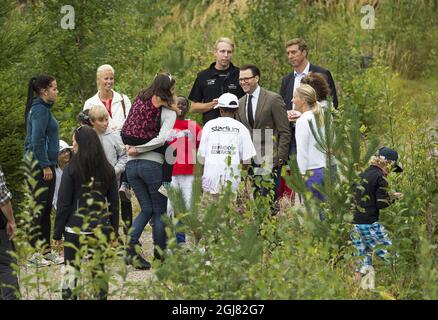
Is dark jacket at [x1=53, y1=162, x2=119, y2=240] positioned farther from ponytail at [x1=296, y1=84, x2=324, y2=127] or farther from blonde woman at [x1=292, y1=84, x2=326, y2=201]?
ponytail at [x1=296, y1=84, x2=324, y2=127]

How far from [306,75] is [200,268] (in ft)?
11.1

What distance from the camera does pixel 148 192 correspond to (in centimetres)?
945

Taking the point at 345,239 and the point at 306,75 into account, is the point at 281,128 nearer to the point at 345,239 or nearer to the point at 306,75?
the point at 306,75

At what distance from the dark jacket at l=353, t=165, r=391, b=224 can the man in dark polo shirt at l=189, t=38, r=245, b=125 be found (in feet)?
8.31

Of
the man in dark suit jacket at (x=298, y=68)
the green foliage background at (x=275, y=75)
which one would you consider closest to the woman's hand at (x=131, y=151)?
the green foliage background at (x=275, y=75)

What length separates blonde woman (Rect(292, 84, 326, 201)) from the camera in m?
8.88

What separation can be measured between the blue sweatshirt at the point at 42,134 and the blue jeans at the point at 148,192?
758 millimetres

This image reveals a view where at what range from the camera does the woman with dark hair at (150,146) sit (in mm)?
9328

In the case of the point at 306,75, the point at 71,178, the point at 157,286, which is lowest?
the point at 157,286

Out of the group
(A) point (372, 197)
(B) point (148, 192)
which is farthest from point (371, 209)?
(B) point (148, 192)

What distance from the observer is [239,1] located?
71.0 feet

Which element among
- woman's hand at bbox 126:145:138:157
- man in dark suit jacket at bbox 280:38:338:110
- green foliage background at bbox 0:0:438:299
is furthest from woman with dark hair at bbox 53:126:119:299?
man in dark suit jacket at bbox 280:38:338:110

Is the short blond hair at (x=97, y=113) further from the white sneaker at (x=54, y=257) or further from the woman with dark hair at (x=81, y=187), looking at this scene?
the woman with dark hair at (x=81, y=187)

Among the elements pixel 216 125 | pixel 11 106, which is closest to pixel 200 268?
pixel 216 125
